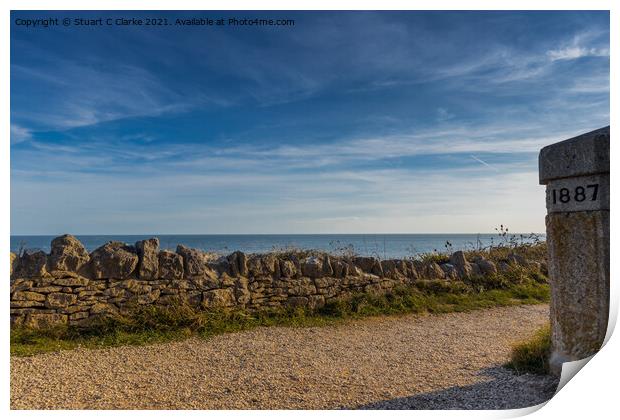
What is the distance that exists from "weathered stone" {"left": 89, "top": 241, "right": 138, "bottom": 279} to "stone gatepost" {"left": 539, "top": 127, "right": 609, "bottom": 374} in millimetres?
5986

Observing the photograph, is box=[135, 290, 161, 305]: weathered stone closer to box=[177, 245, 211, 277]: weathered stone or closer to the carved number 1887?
box=[177, 245, 211, 277]: weathered stone

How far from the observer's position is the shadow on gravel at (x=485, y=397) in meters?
4.07

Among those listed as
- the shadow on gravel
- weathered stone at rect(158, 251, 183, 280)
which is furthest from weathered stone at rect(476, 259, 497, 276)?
weathered stone at rect(158, 251, 183, 280)

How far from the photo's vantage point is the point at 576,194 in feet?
12.7

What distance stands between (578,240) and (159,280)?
5930mm

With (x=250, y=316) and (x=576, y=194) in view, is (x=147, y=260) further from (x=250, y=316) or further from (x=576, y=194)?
(x=576, y=194)

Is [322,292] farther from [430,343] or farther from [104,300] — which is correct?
[104,300]

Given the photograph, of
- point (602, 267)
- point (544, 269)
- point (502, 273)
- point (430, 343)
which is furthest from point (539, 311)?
point (602, 267)

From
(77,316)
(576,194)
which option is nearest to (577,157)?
(576,194)

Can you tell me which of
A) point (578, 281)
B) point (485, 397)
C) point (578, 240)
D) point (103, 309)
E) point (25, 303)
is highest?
point (578, 240)

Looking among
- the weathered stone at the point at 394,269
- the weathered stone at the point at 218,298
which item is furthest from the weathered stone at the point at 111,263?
the weathered stone at the point at 394,269

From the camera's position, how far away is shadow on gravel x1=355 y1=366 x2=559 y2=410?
13.4 feet

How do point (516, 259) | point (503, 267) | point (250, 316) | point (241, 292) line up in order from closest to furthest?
point (250, 316)
point (241, 292)
point (503, 267)
point (516, 259)

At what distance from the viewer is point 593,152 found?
365 centimetres
